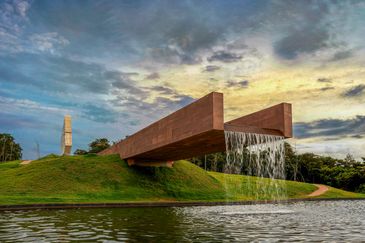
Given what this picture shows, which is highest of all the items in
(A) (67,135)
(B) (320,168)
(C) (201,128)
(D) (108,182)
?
(A) (67,135)

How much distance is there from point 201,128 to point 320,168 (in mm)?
52552

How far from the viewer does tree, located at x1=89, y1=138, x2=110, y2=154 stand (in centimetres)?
6894

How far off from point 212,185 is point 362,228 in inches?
965

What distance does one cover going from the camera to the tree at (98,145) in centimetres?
6894

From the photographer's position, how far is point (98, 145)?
6981 centimetres

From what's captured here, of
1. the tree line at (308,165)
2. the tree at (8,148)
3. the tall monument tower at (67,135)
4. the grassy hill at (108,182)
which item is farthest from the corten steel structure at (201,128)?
the tree at (8,148)

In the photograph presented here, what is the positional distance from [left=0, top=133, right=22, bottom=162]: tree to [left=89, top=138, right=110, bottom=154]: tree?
1552cm

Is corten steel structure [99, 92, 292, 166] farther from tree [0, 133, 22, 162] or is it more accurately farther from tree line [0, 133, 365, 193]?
tree [0, 133, 22, 162]

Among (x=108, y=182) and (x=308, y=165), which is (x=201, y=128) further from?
(x=308, y=165)

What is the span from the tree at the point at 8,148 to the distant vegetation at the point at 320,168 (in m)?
36.7

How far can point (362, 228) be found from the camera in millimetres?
11000

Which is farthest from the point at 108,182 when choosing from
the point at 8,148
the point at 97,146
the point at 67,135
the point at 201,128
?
the point at 8,148

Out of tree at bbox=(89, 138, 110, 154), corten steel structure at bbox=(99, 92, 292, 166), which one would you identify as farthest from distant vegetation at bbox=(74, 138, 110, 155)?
corten steel structure at bbox=(99, 92, 292, 166)

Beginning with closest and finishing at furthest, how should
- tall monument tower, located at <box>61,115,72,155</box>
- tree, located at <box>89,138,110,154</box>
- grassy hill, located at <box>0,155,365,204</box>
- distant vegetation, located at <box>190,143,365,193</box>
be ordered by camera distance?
grassy hill, located at <box>0,155,365,204</box> → tall monument tower, located at <box>61,115,72,155</box> → distant vegetation, located at <box>190,143,365,193</box> → tree, located at <box>89,138,110,154</box>
